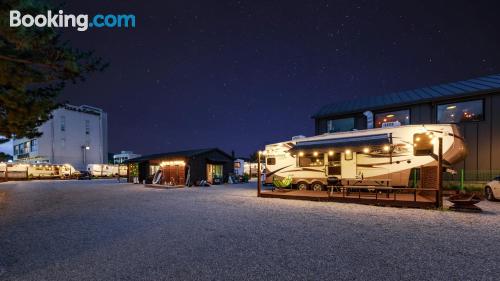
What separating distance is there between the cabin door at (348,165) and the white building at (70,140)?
161ft

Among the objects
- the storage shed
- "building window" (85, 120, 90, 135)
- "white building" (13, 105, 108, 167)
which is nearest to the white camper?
"white building" (13, 105, 108, 167)

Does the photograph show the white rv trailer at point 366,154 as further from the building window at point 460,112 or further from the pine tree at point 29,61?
the pine tree at point 29,61

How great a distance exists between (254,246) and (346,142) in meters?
9.69

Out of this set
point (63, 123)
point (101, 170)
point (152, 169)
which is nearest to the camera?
point (152, 169)

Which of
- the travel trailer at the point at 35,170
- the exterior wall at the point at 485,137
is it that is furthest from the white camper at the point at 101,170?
the exterior wall at the point at 485,137

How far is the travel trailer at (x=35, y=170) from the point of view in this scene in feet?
115

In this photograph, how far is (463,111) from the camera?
48.9 ft

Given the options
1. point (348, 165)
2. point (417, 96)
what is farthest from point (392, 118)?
point (348, 165)

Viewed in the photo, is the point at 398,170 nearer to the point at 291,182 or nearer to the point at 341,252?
the point at 291,182

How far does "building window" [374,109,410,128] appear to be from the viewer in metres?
17.0

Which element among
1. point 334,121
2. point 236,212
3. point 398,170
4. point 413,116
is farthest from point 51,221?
point 413,116

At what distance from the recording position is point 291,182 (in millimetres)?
15281

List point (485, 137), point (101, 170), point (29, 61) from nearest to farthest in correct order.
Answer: point (29, 61), point (485, 137), point (101, 170)

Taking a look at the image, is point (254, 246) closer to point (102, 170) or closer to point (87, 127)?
point (102, 170)
